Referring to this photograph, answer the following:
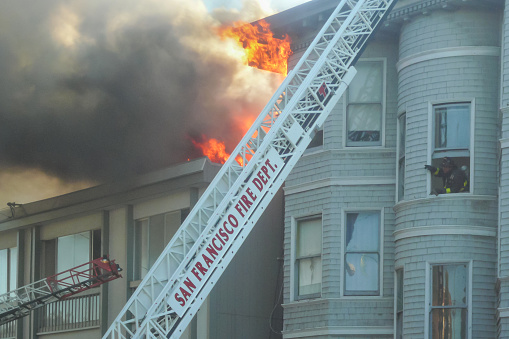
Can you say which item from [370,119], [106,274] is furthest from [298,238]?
[106,274]

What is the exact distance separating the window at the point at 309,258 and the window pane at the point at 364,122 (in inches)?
83.5

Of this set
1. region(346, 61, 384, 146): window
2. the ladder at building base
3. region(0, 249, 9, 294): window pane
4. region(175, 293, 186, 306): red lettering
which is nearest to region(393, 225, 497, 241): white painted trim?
region(346, 61, 384, 146): window

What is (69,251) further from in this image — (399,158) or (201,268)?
(201,268)

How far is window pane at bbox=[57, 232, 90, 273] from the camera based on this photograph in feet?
109

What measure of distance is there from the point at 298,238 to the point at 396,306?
333 cm

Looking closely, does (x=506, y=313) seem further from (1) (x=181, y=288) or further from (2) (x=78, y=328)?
(2) (x=78, y=328)

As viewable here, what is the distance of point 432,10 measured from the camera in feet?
80.4

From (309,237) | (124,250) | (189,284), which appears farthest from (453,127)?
(124,250)

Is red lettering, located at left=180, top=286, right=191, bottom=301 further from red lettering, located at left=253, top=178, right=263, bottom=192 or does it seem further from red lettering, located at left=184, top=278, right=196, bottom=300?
red lettering, located at left=253, top=178, right=263, bottom=192

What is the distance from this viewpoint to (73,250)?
1325 inches

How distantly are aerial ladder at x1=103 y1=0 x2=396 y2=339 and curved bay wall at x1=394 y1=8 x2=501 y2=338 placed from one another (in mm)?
1337

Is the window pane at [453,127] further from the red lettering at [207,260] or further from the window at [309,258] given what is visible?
the red lettering at [207,260]

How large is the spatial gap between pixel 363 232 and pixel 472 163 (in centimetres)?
337

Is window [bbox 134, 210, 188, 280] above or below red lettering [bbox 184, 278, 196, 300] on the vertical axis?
above
